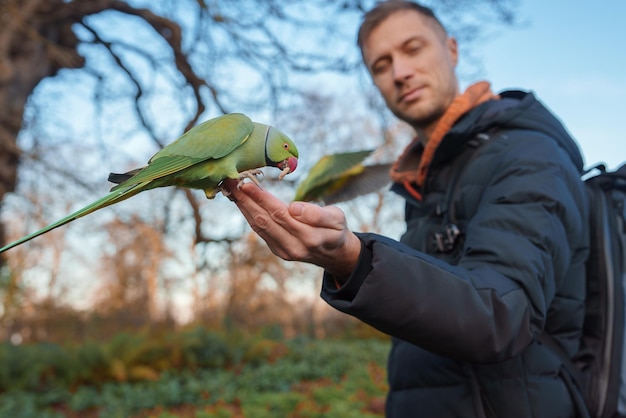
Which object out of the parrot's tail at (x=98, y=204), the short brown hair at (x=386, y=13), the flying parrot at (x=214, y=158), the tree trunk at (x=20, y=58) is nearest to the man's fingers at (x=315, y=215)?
the flying parrot at (x=214, y=158)

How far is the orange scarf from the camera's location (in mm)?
1900

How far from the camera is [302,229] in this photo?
1.12 m

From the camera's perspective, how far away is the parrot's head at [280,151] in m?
1.34

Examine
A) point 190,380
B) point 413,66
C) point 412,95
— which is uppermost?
point 413,66

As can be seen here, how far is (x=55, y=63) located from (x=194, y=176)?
7860 millimetres

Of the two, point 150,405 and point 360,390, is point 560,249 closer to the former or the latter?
point 150,405

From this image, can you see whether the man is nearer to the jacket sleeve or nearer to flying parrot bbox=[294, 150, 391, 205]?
the jacket sleeve

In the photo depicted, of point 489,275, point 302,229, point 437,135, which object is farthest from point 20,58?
point 489,275

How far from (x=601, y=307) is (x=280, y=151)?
1.20 meters

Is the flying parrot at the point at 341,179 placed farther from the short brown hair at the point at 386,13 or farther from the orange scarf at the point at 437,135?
the short brown hair at the point at 386,13

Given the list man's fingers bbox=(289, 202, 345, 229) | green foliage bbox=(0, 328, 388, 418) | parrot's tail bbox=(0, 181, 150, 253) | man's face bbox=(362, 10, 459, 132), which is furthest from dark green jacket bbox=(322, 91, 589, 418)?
green foliage bbox=(0, 328, 388, 418)

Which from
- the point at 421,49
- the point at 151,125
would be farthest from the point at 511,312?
the point at 151,125

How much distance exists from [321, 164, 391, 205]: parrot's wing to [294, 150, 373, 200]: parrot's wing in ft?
0.64

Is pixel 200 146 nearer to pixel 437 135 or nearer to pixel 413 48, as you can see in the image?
pixel 437 135
